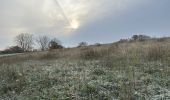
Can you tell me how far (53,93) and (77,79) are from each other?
143 centimetres

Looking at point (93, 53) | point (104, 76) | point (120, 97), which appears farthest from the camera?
point (93, 53)

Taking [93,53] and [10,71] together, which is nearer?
[10,71]

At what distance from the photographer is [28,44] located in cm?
9794

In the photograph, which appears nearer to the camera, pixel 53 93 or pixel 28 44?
pixel 53 93

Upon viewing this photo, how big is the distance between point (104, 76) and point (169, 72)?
210cm

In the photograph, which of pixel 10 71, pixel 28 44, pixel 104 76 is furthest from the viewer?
pixel 28 44

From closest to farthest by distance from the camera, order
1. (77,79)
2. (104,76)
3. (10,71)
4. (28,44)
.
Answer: (77,79)
(104,76)
(10,71)
(28,44)

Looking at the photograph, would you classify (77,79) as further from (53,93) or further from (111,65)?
(111,65)

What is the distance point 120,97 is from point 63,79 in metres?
3.09

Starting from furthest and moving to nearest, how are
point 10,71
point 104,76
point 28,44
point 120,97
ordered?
point 28,44
point 10,71
point 104,76
point 120,97

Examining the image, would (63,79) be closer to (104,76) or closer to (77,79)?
(77,79)

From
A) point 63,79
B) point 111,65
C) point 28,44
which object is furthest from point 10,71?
point 28,44

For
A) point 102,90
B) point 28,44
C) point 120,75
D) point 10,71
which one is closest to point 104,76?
point 120,75

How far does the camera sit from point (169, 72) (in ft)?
34.7
